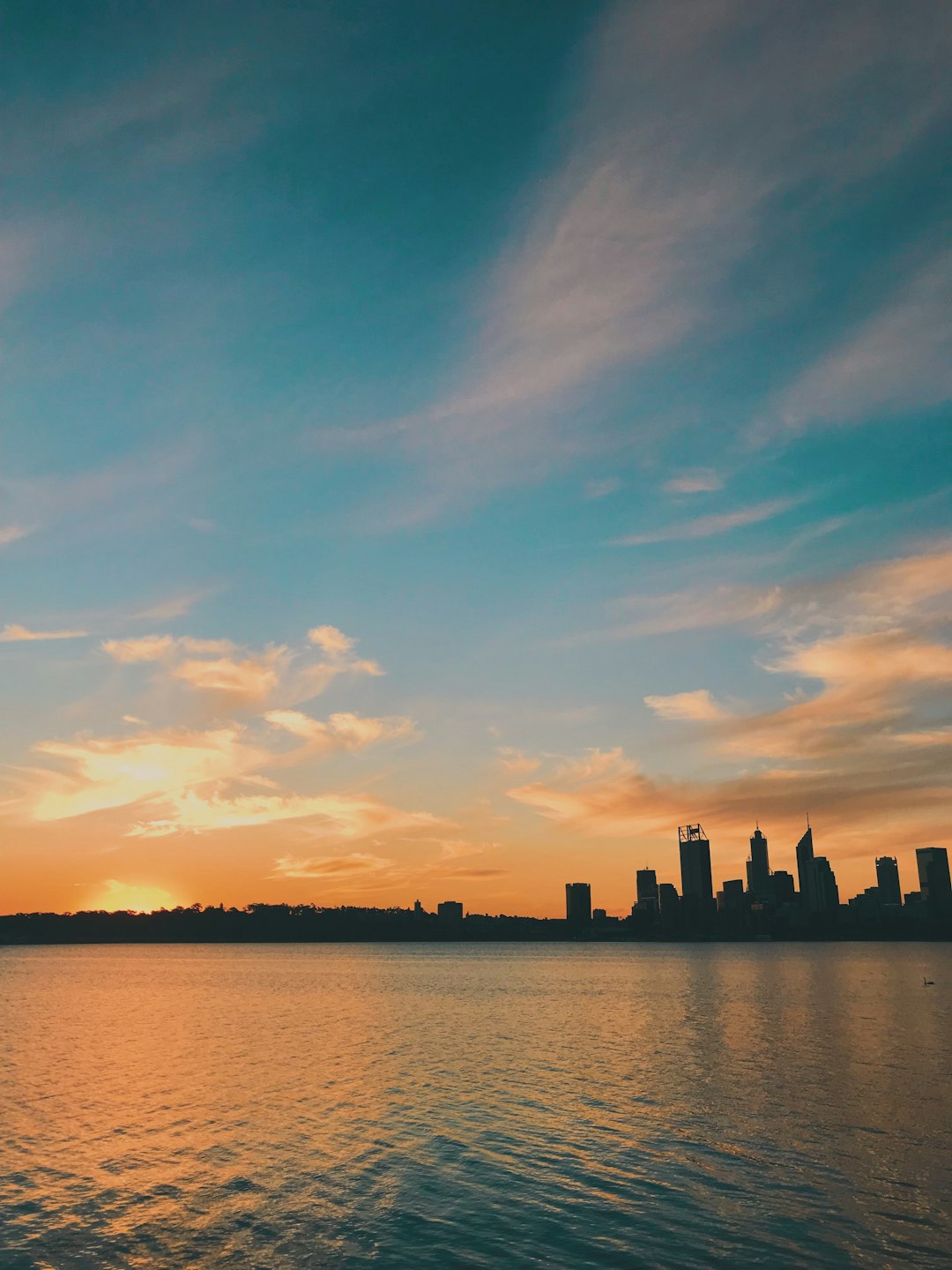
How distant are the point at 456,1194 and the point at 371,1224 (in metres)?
4.83

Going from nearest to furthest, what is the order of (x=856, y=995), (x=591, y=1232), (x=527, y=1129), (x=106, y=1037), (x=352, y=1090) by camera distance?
1. (x=591, y=1232)
2. (x=527, y=1129)
3. (x=352, y=1090)
4. (x=106, y=1037)
5. (x=856, y=995)

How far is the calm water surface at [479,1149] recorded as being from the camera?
31.6 meters

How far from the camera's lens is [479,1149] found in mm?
44281

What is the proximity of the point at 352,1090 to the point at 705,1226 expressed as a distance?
34.8 m

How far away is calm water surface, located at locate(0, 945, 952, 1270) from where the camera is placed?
104ft

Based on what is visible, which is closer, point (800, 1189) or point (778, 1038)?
point (800, 1189)

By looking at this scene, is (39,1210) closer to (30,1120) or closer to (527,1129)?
(30,1120)

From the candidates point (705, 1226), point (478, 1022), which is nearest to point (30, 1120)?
point (705, 1226)

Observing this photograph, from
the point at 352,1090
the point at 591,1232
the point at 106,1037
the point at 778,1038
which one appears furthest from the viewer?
the point at 106,1037

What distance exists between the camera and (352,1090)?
202 feet

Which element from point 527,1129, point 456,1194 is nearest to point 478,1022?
point 527,1129

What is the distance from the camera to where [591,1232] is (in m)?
32.5

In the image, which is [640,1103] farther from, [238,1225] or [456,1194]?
[238,1225]

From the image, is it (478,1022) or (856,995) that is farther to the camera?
(856,995)
